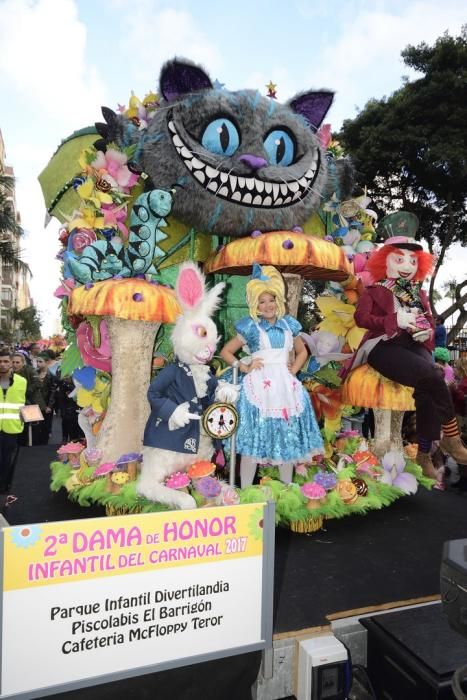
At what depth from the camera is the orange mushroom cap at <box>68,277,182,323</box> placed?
3363mm

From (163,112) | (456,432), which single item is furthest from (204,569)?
(163,112)

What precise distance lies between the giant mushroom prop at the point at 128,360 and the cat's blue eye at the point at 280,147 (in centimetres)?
121

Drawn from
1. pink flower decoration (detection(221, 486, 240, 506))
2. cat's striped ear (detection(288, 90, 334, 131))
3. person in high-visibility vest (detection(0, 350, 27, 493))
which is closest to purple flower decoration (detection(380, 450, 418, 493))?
pink flower decoration (detection(221, 486, 240, 506))

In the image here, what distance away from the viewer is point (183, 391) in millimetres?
3104

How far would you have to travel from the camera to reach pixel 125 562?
1.83 m

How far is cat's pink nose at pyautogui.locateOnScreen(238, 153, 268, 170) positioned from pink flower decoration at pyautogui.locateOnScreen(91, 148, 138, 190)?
809 millimetres

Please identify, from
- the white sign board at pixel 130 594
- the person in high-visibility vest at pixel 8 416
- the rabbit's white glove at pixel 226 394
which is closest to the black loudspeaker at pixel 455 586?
the white sign board at pixel 130 594

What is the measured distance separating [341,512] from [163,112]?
298 cm

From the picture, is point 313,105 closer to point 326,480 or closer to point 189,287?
point 189,287

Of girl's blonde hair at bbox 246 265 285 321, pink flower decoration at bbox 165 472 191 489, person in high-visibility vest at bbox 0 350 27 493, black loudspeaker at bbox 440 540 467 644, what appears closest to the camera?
black loudspeaker at bbox 440 540 467 644

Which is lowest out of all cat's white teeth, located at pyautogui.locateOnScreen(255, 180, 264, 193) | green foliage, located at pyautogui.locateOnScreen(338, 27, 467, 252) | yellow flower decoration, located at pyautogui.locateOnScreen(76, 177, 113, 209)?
yellow flower decoration, located at pyautogui.locateOnScreen(76, 177, 113, 209)

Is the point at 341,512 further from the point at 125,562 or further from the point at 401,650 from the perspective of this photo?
the point at 125,562

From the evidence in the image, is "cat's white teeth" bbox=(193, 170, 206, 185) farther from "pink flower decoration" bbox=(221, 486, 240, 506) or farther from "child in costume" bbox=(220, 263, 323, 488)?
"pink flower decoration" bbox=(221, 486, 240, 506)

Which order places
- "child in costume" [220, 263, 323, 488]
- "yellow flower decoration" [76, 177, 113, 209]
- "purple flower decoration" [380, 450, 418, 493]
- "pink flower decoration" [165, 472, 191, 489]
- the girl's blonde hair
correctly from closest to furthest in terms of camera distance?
"pink flower decoration" [165, 472, 191, 489]
"child in costume" [220, 263, 323, 488]
the girl's blonde hair
"yellow flower decoration" [76, 177, 113, 209]
"purple flower decoration" [380, 450, 418, 493]
